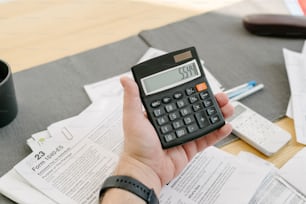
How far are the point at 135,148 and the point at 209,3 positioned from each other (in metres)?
0.53

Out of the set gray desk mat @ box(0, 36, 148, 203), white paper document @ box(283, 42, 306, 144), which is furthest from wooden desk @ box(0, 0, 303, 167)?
white paper document @ box(283, 42, 306, 144)

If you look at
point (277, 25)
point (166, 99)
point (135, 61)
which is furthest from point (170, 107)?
point (277, 25)

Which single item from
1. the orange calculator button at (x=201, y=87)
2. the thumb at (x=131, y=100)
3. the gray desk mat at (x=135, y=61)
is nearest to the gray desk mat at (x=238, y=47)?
the gray desk mat at (x=135, y=61)

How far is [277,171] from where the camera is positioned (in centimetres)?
74

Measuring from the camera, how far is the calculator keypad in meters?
0.72

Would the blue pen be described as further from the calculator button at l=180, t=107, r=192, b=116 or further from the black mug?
the black mug

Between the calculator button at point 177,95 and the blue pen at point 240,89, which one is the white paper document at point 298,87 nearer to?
the blue pen at point 240,89

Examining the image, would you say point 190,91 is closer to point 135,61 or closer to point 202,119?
point 202,119

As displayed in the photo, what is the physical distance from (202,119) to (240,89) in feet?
0.56

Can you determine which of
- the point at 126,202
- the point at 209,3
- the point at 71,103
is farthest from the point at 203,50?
the point at 126,202

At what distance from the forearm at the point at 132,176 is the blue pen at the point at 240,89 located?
0.24 m

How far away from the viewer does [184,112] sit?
74 centimetres

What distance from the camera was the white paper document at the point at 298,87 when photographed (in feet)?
2.67

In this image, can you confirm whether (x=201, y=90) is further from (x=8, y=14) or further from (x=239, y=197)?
(x=8, y=14)
